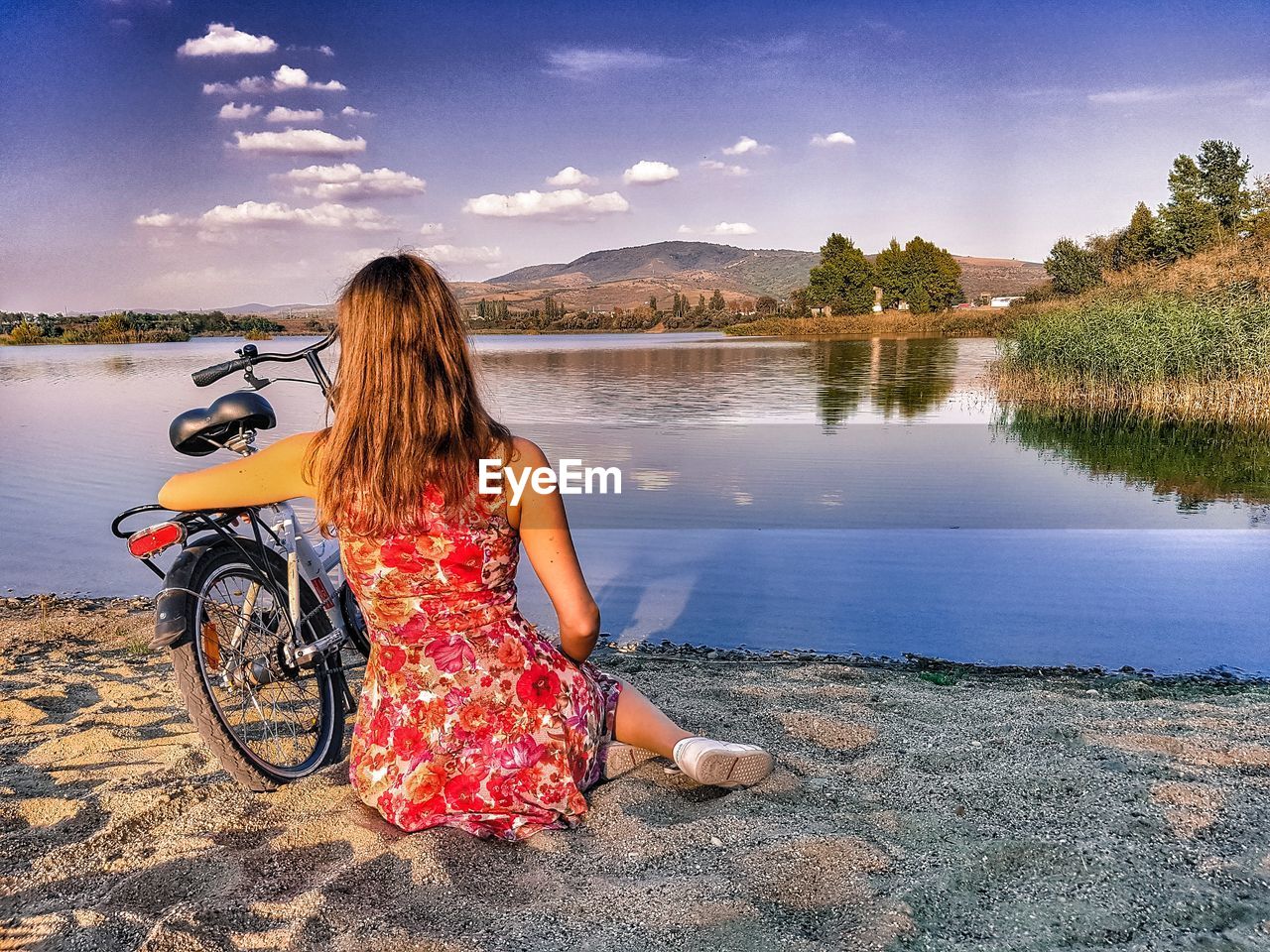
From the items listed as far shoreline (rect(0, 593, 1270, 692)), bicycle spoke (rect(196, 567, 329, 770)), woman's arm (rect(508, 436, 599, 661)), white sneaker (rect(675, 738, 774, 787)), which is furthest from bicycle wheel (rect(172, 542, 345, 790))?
far shoreline (rect(0, 593, 1270, 692))

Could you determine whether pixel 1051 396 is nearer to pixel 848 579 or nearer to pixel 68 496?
pixel 848 579

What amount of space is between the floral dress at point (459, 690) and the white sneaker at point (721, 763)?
34 cm

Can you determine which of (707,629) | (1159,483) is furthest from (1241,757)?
(1159,483)

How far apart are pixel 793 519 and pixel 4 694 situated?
6950mm

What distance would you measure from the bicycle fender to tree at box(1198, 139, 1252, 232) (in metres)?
53.4

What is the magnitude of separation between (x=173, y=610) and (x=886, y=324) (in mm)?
76878

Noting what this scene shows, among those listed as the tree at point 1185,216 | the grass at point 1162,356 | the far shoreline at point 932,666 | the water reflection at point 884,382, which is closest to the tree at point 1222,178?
the tree at point 1185,216

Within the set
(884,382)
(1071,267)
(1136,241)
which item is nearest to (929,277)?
(1071,267)

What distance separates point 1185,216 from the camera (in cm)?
4519

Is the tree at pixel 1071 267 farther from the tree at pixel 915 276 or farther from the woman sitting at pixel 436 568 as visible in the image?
the woman sitting at pixel 436 568

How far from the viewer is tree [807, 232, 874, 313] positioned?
81.6 m

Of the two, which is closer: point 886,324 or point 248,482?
point 248,482

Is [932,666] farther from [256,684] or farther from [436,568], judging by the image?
[256,684]

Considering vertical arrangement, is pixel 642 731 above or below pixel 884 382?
below
